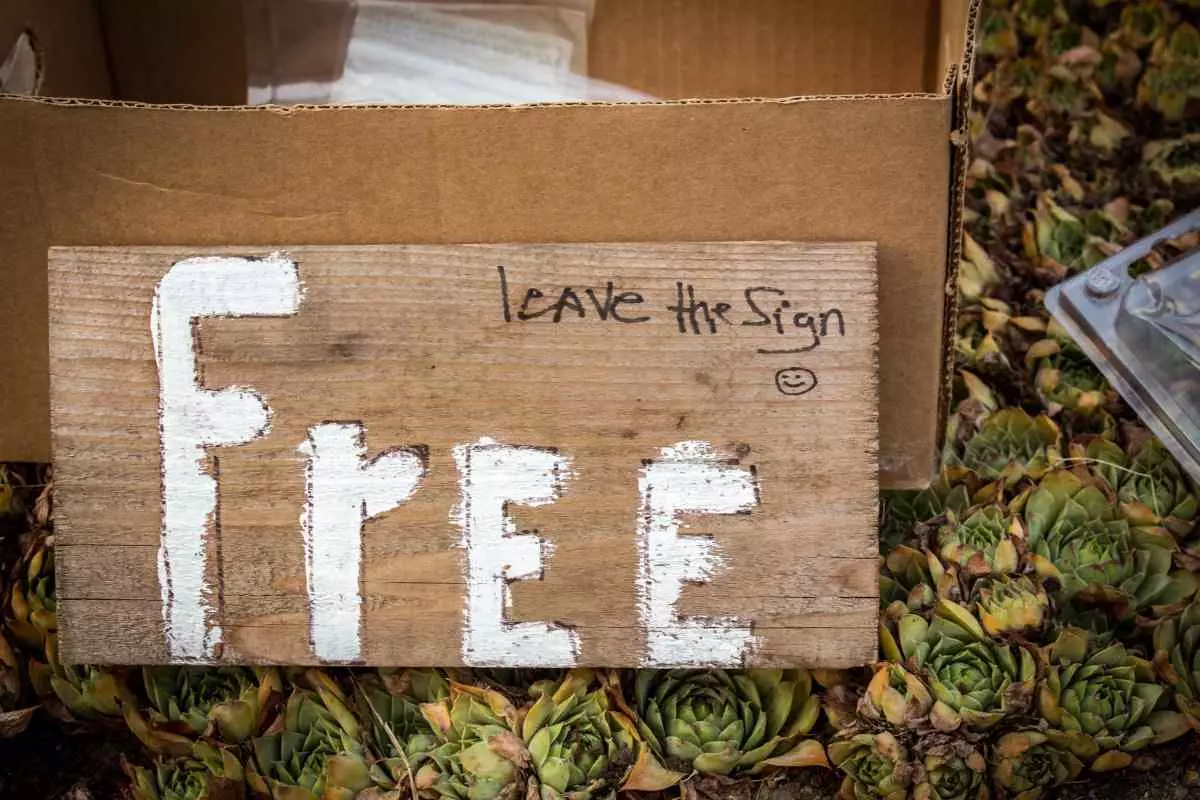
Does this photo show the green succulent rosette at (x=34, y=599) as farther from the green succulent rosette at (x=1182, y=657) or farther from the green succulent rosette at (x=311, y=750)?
the green succulent rosette at (x=1182, y=657)

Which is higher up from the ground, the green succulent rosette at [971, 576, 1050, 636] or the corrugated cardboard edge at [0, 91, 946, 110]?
the corrugated cardboard edge at [0, 91, 946, 110]

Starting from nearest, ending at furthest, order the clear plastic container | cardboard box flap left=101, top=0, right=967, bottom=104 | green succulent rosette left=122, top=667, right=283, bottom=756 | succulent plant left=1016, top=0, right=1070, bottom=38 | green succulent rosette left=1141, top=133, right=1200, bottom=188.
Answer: green succulent rosette left=122, top=667, right=283, bottom=756
the clear plastic container
cardboard box flap left=101, top=0, right=967, bottom=104
green succulent rosette left=1141, top=133, right=1200, bottom=188
succulent plant left=1016, top=0, right=1070, bottom=38

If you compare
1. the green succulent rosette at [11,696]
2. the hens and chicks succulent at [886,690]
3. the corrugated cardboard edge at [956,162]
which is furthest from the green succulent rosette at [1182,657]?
the green succulent rosette at [11,696]

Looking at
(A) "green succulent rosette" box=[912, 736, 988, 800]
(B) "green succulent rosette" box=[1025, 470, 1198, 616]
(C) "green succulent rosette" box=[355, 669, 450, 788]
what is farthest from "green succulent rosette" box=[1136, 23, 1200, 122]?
(C) "green succulent rosette" box=[355, 669, 450, 788]

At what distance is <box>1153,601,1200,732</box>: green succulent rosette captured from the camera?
1014mm

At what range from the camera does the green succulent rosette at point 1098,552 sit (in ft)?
3.49

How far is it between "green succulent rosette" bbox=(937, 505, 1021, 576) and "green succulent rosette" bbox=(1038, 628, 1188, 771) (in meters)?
0.10

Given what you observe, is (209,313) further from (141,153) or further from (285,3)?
(285,3)

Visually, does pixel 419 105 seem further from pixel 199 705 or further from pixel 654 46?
pixel 199 705

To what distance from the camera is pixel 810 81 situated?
4.23 ft

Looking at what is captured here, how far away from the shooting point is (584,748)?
993 mm

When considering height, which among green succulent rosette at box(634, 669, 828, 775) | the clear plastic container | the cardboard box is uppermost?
the cardboard box

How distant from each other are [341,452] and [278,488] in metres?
0.07

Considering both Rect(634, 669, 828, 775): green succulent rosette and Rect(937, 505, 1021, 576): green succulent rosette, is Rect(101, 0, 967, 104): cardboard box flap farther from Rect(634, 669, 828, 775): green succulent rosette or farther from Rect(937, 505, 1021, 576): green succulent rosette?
Rect(634, 669, 828, 775): green succulent rosette
